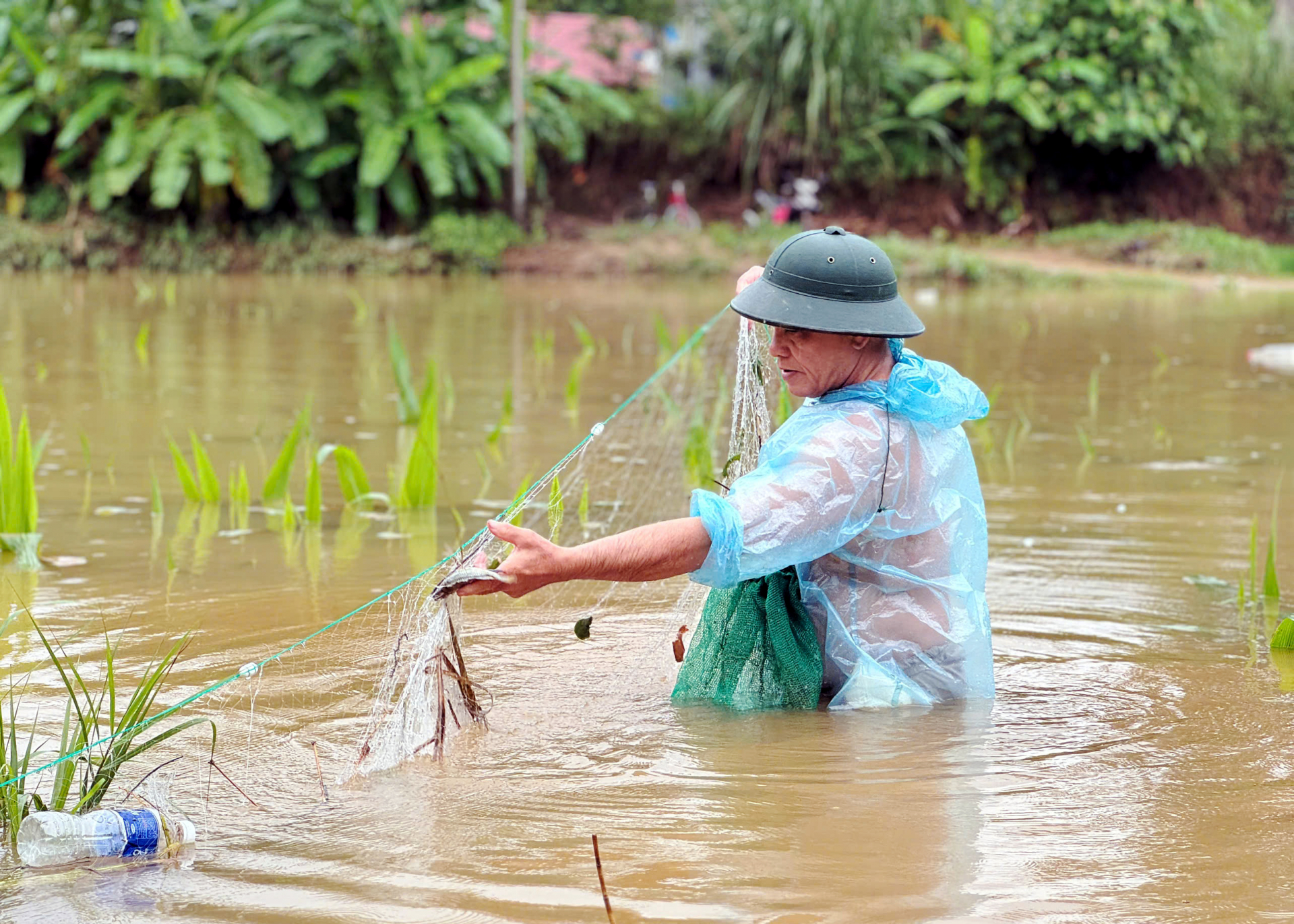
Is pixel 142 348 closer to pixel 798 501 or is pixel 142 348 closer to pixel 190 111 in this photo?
pixel 798 501

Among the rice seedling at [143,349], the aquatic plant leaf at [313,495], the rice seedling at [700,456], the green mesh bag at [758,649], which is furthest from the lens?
the rice seedling at [143,349]

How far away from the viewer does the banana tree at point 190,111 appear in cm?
1625

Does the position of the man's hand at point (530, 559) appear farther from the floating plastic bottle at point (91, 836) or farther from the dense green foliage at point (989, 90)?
the dense green foliage at point (989, 90)

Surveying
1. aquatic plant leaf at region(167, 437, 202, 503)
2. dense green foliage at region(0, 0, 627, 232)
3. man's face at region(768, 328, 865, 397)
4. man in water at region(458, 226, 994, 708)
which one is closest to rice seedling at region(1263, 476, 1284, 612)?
man in water at region(458, 226, 994, 708)

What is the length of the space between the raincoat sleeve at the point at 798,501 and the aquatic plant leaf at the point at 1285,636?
4.59 feet

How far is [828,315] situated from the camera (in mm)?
2895

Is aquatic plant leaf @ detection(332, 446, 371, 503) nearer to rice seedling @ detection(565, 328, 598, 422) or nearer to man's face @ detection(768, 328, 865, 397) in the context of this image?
rice seedling @ detection(565, 328, 598, 422)

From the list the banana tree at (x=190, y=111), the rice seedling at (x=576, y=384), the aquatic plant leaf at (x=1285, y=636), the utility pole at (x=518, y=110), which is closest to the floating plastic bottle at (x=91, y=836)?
the aquatic plant leaf at (x=1285, y=636)

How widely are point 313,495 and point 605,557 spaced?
2319 millimetres

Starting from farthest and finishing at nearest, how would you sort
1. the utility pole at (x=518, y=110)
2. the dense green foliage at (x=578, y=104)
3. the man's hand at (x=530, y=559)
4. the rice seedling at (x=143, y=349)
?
the utility pole at (x=518, y=110), the dense green foliage at (x=578, y=104), the rice seedling at (x=143, y=349), the man's hand at (x=530, y=559)

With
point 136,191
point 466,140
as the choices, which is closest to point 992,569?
point 466,140

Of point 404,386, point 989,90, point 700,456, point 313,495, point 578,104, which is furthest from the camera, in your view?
point 578,104

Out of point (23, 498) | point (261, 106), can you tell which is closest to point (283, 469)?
point (23, 498)

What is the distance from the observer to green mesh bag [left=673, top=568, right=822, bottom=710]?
3.13 metres
